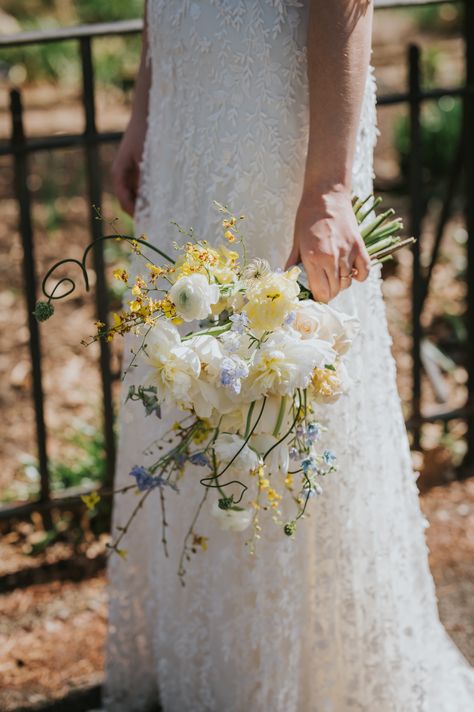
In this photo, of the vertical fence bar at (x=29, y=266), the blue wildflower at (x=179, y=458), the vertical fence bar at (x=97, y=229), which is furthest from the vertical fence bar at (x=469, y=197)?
the blue wildflower at (x=179, y=458)

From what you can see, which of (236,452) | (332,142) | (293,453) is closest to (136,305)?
(236,452)

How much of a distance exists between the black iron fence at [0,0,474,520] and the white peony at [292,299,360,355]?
56.3 inches

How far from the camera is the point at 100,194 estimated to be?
10.9 feet

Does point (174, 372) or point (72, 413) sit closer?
point (174, 372)

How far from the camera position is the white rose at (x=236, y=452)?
1.84 metres

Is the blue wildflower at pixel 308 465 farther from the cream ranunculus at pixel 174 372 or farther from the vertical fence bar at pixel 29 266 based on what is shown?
the vertical fence bar at pixel 29 266

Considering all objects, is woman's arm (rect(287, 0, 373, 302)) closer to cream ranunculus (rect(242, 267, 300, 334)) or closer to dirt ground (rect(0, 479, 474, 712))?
cream ranunculus (rect(242, 267, 300, 334))

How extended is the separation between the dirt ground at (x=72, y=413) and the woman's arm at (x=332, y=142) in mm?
1387

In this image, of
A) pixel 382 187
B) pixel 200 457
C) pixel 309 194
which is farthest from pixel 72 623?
pixel 382 187

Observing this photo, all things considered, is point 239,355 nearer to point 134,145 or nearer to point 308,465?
point 308,465

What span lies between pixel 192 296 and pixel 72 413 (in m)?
2.61

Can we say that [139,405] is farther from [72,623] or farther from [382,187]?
[382,187]

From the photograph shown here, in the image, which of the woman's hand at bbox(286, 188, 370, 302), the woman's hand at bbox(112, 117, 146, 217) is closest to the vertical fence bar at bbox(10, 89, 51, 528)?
the woman's hand at bbox(112, 117, 146, 217)

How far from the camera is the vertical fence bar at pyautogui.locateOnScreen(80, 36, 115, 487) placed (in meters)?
3.23
